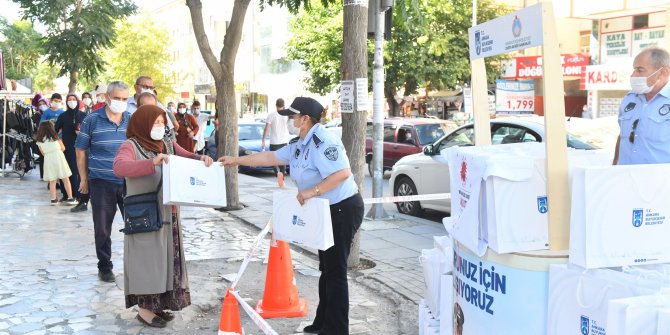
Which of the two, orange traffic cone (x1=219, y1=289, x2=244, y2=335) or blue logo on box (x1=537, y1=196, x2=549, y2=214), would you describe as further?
orange traffic cone (x1=219, y1=289, x2=244, y2=335)

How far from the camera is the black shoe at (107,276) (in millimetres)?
6680

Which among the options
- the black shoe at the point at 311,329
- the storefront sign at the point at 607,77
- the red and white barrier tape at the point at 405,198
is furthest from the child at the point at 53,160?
the storefront sign at the point at 607,77

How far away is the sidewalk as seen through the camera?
6738 mm

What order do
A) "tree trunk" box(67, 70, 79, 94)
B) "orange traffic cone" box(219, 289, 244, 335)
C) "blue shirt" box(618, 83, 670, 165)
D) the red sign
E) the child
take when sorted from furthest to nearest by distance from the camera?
the red sign < "tree trunk" box(67, 70, 79, 94) < the child < "blue shirt" box(618, 83, 670, 165) < "orange traffic cone" box(219, 289, 244, 335)

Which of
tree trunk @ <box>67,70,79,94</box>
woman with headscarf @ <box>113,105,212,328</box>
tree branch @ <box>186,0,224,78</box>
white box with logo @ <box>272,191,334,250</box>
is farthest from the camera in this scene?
tree trunk @ <box>67,70,79,94</box>

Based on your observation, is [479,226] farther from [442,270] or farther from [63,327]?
[63,327]

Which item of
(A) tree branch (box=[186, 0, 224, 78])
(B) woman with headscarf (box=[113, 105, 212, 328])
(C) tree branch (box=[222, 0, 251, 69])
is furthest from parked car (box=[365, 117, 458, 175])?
(B) woman with headscarf (box=[113, 105, 212, 328])

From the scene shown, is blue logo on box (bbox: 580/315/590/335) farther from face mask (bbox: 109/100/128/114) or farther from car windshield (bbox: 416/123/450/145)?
car windshield (bbox: 416/123/450/145)

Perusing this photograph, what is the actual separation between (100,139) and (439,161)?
5.22 m

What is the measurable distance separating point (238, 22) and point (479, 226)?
8660 millimetres

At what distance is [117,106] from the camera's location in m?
6.62

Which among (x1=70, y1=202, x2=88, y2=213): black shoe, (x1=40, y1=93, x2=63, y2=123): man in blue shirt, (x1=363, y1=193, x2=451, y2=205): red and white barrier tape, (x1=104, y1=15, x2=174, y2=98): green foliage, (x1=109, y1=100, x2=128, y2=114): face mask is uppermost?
(x1=104, y1=15, x2=174, y2=98): green foliage

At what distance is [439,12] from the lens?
3094cm

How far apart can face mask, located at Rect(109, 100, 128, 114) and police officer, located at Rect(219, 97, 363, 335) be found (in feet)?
A: 7.51
